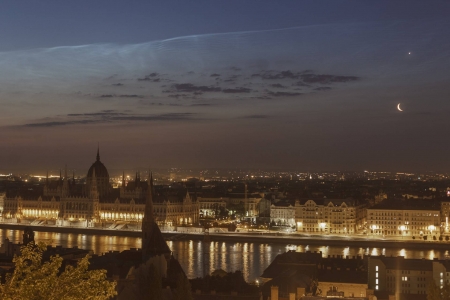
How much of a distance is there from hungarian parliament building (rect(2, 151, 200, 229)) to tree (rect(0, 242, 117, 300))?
1649 inches

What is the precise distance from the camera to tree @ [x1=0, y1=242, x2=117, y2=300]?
4.75 metres

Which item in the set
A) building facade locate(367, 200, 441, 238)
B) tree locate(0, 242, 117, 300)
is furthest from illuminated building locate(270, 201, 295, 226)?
tree locate(0, 242, 117, 300)

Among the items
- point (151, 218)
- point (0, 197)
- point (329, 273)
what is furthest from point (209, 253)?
point (0, 197)

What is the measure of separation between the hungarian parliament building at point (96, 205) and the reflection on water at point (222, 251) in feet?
18.3

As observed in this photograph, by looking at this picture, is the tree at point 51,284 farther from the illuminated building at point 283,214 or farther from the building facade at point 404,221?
the illuminated building at point 283,214

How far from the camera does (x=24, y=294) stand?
4.73 m

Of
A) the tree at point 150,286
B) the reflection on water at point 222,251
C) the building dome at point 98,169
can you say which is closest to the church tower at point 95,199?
the building dome at point 98,169

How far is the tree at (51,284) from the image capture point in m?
4.75

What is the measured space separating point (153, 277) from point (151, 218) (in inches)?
353

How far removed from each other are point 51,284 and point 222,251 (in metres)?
29.1

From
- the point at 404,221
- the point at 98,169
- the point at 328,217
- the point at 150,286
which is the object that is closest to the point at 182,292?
the point at 150,286

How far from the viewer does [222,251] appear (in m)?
33.6

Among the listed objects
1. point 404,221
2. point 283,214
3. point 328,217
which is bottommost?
point 404,221

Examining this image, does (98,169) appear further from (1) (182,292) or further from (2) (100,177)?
Result: (1) (182,292)
